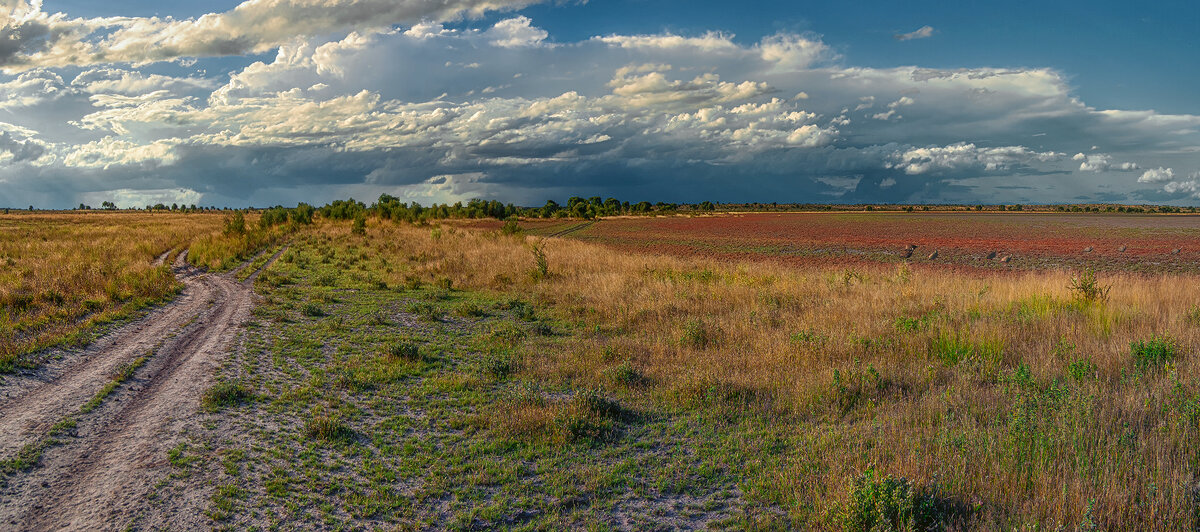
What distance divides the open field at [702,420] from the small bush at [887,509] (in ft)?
0.07

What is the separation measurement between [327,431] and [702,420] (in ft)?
14.7

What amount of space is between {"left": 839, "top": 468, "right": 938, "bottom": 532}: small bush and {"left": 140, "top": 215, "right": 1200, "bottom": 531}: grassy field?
0.07ft

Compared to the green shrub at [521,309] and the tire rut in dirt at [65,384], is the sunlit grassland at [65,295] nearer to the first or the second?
the tire rut in dirt at [65,384]

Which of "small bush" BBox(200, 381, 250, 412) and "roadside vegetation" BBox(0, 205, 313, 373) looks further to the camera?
"roadside vegetation" BBox(0, 205, 313, 373)

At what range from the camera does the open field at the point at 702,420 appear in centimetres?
489

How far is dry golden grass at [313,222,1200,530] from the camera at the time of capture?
16.0 ft

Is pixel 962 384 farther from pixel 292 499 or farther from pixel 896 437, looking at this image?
pixel 292 499

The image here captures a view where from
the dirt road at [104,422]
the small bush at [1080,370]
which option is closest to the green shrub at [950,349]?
the small bush at [1080,370]

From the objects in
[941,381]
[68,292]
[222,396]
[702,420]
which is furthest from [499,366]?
[68,292]

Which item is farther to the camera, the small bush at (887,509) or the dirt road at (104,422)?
the dirt road at (104,422)

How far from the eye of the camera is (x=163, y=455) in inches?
237

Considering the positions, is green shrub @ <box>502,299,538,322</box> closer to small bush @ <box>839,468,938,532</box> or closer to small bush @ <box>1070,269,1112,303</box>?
small bush @ <box>839,468,938,532</box>

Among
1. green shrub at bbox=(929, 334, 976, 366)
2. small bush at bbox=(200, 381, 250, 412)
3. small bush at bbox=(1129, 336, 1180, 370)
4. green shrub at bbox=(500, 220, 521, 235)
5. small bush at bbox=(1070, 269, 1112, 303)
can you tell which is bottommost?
small bush at bbox=(200, 381, 250, 412)

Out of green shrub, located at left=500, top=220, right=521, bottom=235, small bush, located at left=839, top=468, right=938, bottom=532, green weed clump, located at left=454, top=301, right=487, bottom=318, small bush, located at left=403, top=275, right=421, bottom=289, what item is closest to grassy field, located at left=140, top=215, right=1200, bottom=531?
small bush, located at left=839, top=468, right=938, bottom=532
